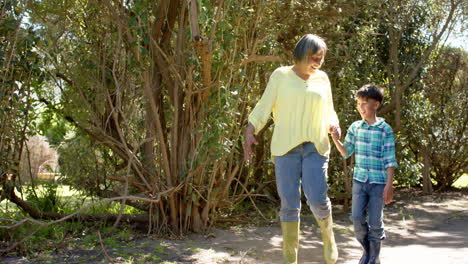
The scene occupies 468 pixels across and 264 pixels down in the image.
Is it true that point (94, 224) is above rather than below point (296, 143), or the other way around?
below

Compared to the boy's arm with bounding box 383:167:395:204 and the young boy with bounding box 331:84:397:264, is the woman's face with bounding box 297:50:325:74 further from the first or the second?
the boy's arm with bounding box 383:167:395:204

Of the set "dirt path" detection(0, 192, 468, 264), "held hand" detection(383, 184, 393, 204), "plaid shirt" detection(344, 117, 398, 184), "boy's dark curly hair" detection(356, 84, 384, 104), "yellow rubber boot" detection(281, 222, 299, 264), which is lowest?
"dirt path" detection(0, 192, 468, 264)

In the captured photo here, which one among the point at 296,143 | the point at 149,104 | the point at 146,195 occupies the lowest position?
the point at 146,195

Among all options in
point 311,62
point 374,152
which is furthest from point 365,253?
point 311,62

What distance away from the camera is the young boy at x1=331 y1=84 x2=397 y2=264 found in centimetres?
469

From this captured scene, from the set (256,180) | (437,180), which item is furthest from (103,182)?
(437,180)

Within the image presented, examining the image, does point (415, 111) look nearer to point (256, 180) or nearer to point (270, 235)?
point (256, 180)

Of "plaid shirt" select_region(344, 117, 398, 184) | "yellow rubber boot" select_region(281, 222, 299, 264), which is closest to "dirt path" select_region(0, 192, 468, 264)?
"yellow rubber boot" select_region(281, 222, 299, 264)

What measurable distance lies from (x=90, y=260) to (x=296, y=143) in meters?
2.30

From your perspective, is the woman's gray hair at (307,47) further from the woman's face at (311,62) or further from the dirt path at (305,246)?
the dirt path at (305,246)

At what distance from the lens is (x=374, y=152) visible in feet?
15.6

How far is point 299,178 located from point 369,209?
0.91 meters

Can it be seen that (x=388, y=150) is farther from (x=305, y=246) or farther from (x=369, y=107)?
(x=305, y=246)

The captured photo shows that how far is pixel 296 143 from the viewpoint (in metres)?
4.16
